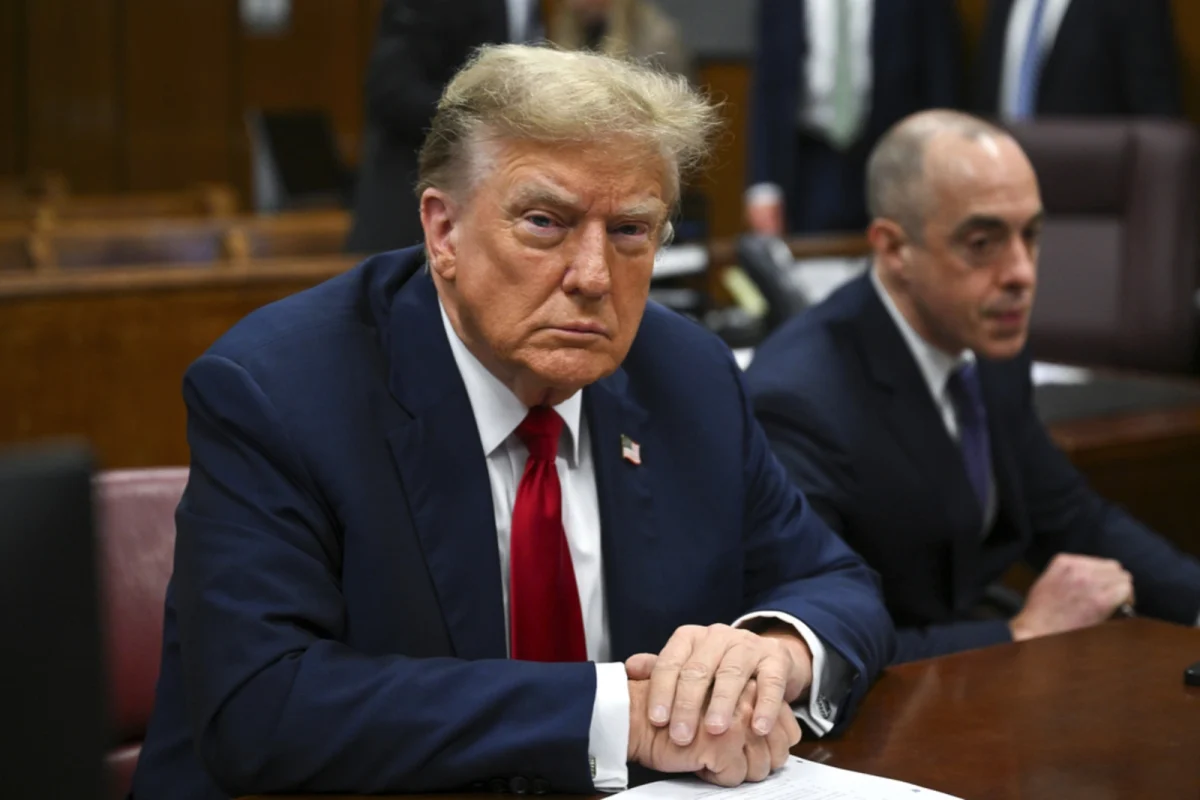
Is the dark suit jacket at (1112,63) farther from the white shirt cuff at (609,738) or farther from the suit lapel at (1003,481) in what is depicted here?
the white shirt cuff at (609,738)

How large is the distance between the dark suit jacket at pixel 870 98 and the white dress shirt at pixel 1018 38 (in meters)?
0.23

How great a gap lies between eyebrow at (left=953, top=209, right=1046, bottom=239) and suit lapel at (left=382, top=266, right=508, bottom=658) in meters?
1.30

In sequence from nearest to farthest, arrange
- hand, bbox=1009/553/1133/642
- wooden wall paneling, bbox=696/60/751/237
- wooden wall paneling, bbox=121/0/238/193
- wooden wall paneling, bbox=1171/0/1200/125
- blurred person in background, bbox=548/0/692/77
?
hand, bbox=1009/553/1133/642 → blurred person in background, bbox=548/0/692/77 → wooden wall paneling, bbox=1171/0/1200/125 → wooden wall paneling, bbox=696/60/751/237 → wooden wall paneling, bbox=121/0/238/193

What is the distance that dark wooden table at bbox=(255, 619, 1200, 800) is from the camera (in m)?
1.48

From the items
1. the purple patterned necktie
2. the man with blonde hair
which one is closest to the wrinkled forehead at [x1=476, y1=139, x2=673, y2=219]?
the man with blonde hair

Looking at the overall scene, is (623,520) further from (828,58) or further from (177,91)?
(177,91)

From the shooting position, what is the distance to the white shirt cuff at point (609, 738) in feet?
4.95

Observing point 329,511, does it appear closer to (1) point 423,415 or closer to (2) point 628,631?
(1) point 423,415

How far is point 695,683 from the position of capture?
154 centimetres

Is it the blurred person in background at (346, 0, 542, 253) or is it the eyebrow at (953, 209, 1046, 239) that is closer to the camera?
the eyebrow at (953, 209, 1046, 239)

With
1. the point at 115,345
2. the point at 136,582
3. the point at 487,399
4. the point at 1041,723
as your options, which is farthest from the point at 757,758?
the point at 115,345

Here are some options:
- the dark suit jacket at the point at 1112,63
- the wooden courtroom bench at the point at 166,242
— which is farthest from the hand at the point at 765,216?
the wooden courtroom bench at the point at 166,242

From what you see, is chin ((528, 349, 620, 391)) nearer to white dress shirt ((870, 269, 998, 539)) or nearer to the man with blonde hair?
the man with blonde hair

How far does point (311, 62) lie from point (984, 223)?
941 centimetres
